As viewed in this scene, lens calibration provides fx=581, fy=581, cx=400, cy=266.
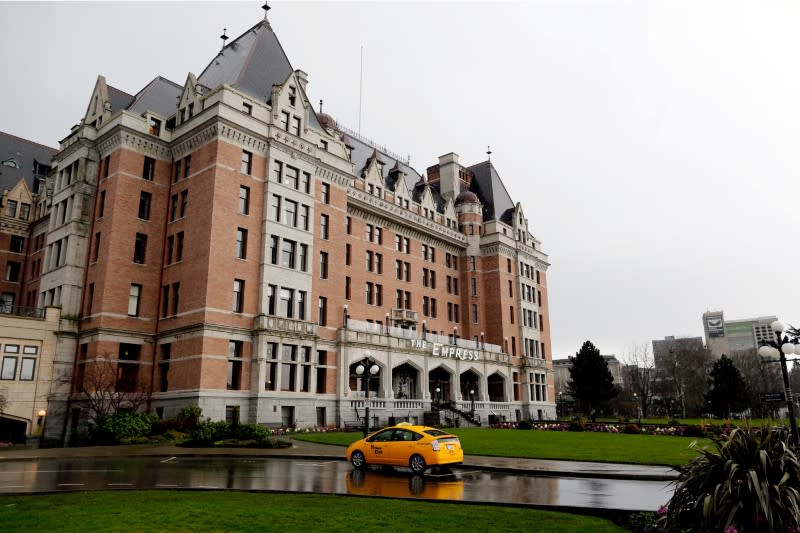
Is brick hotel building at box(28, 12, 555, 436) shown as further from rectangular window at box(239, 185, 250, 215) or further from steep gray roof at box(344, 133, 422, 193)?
steep gray roof at box(344, 133, 422, 193)

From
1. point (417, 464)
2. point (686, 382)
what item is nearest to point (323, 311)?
point (417, 464)

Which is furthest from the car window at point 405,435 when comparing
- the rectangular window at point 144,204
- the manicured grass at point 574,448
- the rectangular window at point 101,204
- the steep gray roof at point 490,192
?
the steep gray roof at point 490,192

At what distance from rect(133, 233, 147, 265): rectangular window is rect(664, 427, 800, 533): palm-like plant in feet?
124

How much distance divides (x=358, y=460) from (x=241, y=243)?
23.2 metres

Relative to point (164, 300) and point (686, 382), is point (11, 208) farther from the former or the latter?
point (686, 382)

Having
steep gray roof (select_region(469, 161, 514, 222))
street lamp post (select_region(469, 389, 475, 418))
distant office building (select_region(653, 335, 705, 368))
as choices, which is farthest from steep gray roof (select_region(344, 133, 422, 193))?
distant office building (select_region(653, 335, 705, 368))

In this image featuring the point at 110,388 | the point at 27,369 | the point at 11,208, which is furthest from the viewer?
the point at 11,208

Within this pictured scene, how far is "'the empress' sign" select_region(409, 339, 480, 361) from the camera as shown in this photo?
4997cm

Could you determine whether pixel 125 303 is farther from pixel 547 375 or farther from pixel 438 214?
pixel 547 375

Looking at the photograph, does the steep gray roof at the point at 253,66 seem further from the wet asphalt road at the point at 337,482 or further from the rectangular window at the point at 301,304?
the wet asphalt road at the point at 337,482

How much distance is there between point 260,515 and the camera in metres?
10.7

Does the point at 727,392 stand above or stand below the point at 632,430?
above

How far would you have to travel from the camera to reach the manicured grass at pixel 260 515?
381 inches

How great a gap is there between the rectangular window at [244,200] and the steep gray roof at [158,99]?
34.3 ft
